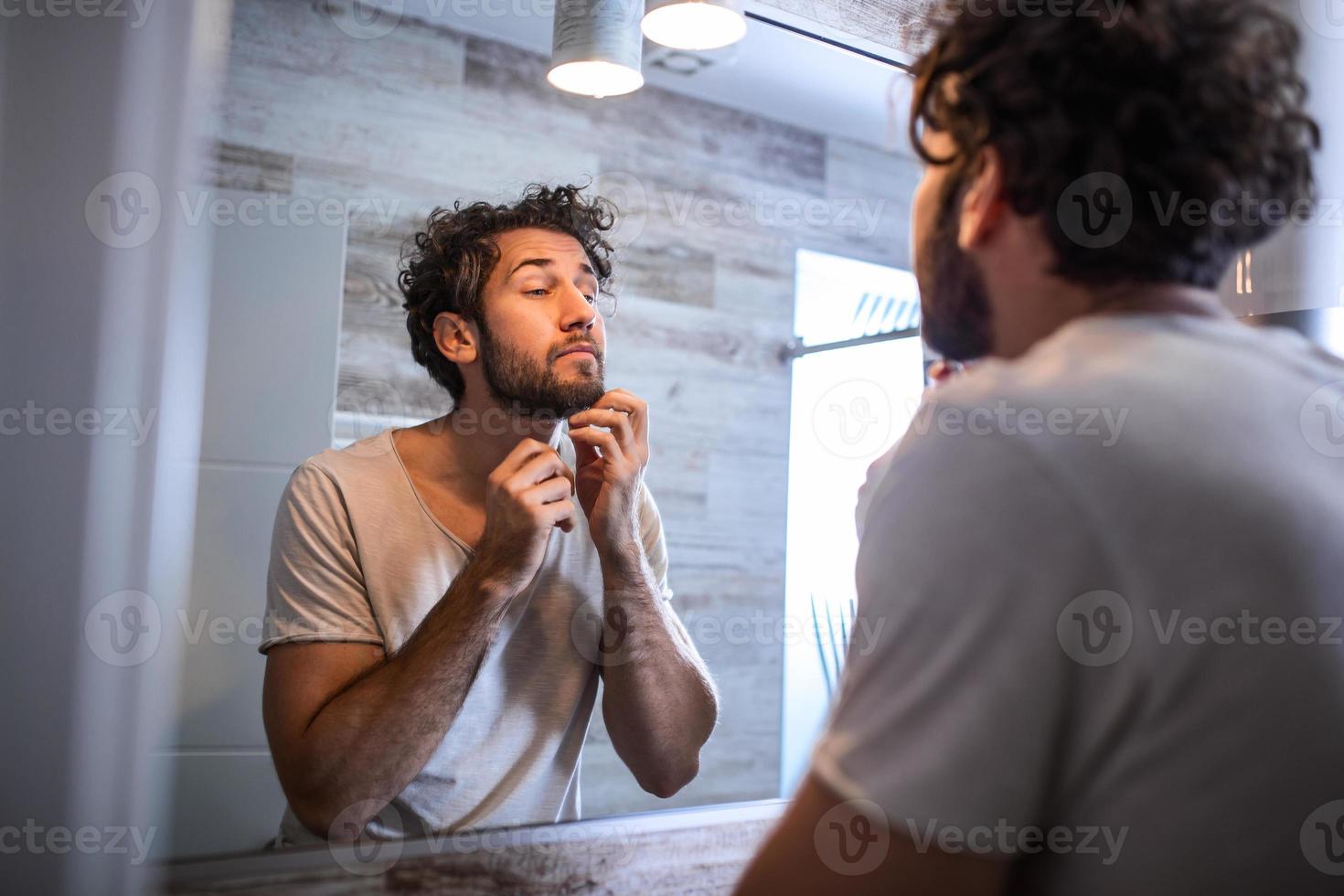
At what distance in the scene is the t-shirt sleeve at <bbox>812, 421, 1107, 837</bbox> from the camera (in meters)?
0.34

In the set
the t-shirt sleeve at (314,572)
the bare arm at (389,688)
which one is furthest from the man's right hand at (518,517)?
the t-shirt sleeve at (314,572)

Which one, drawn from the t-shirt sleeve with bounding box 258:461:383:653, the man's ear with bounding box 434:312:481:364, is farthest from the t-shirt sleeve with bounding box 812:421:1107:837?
the man's ear with bounding box 434:312:481:364

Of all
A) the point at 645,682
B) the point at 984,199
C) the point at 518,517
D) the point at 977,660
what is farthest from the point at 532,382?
the point at 977,660

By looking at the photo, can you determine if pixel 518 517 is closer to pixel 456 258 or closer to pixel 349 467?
pixel 349 467

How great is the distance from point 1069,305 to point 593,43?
61 cm

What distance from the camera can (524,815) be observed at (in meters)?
0.83

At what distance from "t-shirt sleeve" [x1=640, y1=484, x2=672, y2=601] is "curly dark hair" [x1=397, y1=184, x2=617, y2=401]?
224 millimetres

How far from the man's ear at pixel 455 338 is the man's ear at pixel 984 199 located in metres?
0.60

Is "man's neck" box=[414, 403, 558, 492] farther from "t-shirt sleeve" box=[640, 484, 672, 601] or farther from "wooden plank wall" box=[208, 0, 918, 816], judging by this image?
"t-shirt sleeve" box=[640, 484, 672, 601]

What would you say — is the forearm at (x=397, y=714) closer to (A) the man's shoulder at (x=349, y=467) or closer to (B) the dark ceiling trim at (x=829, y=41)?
(A) the man's shoulder at (x=349, y=467)

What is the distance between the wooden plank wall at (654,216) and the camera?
883 mm

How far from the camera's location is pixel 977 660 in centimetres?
34

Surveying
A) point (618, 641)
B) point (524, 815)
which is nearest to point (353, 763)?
point (524, 815)

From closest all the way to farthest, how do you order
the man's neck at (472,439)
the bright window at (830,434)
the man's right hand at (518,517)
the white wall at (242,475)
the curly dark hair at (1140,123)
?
the curly dark hair at (1140,123) < the white wall at (242,475) < the man's right hand at (518,517) < the man's neck at (472,439) < the bright window at (830,434)
